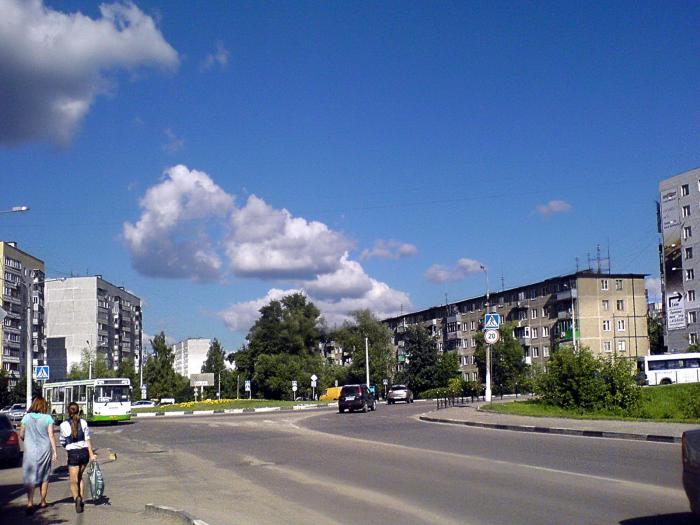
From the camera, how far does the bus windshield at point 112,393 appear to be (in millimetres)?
45500

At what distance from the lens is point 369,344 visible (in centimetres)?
11325

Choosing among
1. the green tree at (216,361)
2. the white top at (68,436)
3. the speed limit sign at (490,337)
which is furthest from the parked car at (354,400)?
the green tree at (216,361)

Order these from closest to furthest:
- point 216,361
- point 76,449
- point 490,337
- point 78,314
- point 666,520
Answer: point 666,520 < point 76,449 < point 490,337 < point 78,314 < point 216,361

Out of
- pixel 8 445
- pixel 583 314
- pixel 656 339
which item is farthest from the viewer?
pixel 656 339

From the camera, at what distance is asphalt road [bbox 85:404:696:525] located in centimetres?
1091

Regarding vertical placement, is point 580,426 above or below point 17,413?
above

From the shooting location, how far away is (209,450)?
24.5 m

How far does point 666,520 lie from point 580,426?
1731 centimetres

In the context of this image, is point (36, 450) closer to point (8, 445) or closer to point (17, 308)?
point (8, 445)

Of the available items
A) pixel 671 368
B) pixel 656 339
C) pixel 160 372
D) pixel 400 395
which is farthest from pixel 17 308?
pixel 656 339

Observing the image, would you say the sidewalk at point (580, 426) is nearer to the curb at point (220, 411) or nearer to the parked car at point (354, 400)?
the parked car at point (354, 400)

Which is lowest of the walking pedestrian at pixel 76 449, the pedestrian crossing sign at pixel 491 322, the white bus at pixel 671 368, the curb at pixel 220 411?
the curb at pixel 220 411

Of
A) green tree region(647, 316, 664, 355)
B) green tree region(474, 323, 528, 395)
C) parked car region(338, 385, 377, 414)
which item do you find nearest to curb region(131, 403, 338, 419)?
parked car region(338, 385, 377, 414)

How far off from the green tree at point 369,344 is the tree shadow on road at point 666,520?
86828 mm
